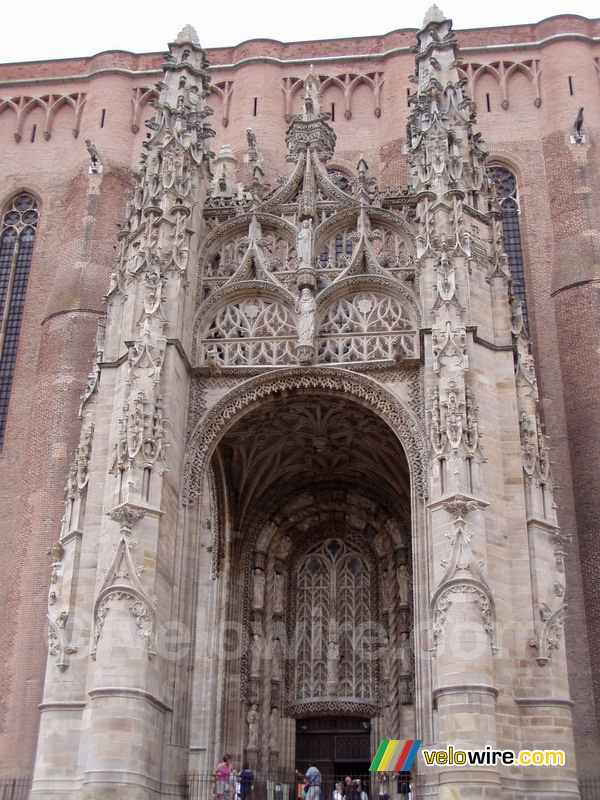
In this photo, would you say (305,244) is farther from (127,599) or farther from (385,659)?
(385,659)

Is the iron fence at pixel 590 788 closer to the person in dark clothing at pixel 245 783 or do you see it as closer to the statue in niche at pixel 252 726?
the statue in niche at pixel 252 726

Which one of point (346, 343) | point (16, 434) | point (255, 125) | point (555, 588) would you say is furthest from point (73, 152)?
point (555, 588)

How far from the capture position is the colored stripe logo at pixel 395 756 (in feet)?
63.6

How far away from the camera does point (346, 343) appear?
22.2 metres

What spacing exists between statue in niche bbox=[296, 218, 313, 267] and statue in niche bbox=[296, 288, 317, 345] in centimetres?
79

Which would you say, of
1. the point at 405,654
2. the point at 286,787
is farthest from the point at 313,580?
the point at 286,787

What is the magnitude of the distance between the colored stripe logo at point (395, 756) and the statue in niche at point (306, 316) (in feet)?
26.6

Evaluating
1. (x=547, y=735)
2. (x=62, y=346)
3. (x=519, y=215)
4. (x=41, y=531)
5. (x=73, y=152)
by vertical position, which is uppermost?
(x=73, y=152)

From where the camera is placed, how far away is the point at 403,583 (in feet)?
79.4

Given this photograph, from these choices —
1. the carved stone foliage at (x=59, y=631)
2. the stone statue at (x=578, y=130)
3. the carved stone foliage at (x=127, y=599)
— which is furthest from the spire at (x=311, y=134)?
the carved stone foliage at (x=59, y=631)

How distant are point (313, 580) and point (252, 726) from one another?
4.00 metres

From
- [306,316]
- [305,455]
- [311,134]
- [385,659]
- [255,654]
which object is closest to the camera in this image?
[306,316]

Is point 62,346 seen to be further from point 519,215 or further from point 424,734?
point 424,734

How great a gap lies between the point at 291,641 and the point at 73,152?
17.1 meters
